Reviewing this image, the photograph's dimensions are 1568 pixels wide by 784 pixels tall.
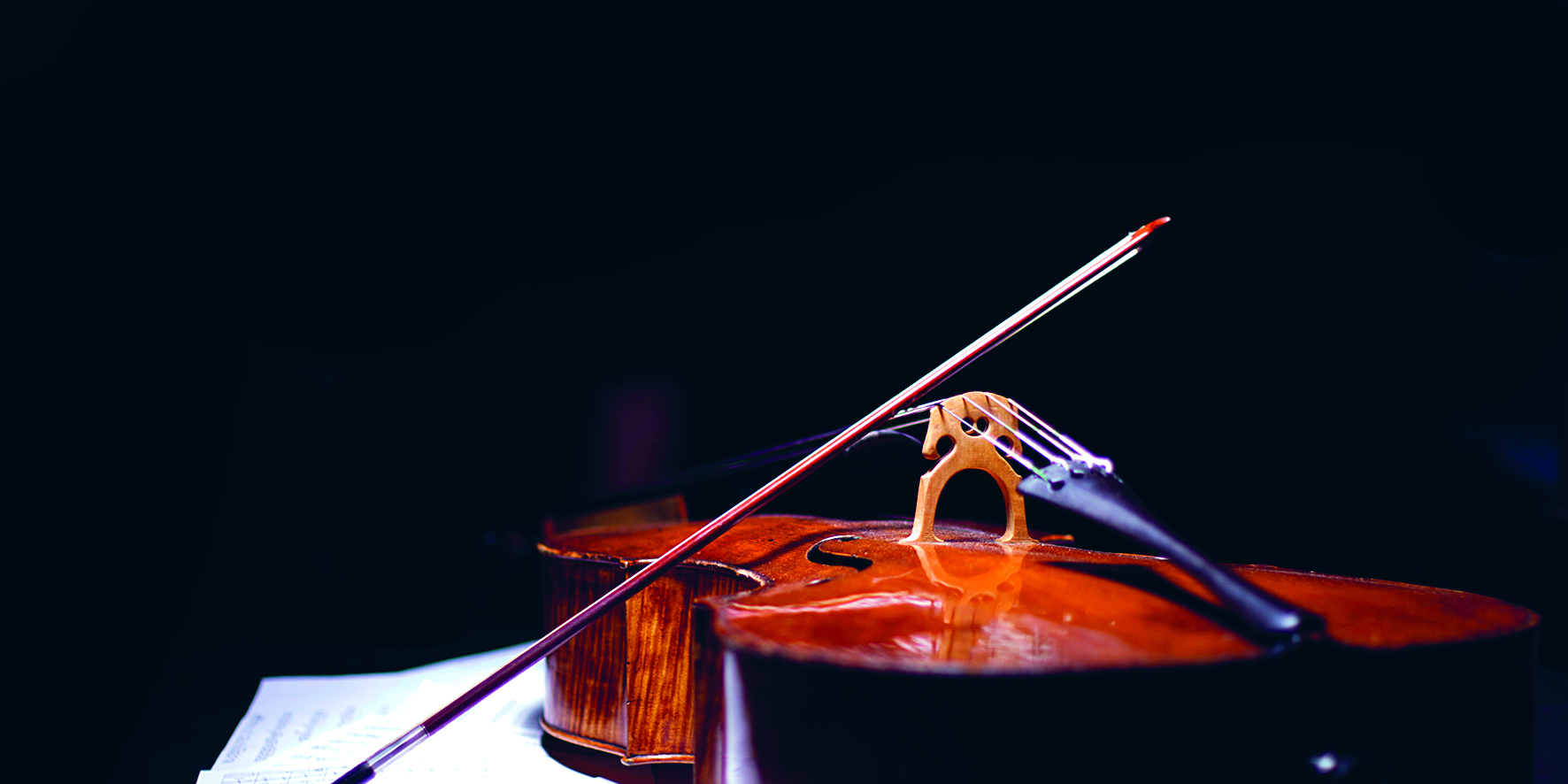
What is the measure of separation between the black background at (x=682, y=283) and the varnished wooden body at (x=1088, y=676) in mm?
743

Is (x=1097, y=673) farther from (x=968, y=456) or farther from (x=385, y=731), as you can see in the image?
(x=385, y=731)

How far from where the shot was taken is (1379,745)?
2.40ft

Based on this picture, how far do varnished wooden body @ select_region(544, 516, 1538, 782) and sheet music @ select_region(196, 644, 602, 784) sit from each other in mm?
851

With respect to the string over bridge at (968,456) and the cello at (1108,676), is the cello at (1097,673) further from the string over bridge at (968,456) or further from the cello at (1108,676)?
the string over bridge at (968,456)

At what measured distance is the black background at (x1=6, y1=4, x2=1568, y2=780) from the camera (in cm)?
147

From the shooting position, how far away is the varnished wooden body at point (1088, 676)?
656 mm

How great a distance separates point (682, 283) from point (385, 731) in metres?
1.33

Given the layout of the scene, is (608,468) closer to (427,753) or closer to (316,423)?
(316,423)

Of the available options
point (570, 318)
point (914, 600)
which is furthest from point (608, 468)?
point (914, 600)

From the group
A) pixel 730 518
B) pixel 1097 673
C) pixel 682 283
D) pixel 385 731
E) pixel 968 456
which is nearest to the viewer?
pixel 1097 673

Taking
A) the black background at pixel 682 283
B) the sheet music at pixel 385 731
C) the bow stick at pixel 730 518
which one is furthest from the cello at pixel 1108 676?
the sheet music at pixel 385 731

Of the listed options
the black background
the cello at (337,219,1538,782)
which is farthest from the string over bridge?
the black background

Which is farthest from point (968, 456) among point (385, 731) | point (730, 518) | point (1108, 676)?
point (385, 731)

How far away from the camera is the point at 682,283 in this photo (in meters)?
2.29
